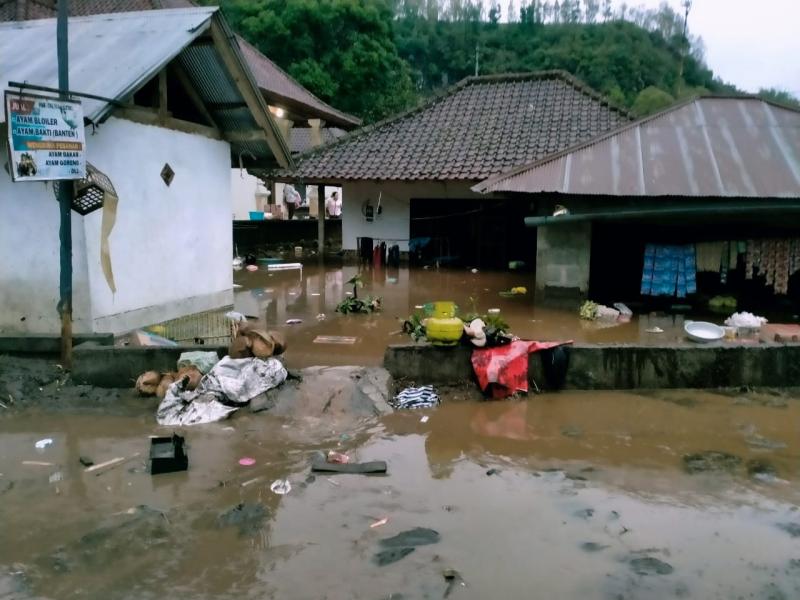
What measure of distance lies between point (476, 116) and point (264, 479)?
16.7 meters

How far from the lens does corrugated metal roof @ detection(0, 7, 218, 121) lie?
8.72m

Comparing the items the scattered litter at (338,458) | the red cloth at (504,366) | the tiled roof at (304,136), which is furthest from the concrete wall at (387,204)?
the scattered litter at (338,458)

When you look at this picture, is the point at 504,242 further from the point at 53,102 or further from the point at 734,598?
the point at 734,598

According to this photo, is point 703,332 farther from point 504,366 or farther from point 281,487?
point 281,487

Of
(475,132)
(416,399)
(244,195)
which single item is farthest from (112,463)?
(244,195)

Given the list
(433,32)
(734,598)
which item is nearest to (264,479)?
(734,598)

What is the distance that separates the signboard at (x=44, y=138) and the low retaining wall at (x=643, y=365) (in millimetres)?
4285

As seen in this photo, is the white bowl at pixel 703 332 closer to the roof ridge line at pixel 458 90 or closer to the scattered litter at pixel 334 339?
the scattered litter at pixel 334 339

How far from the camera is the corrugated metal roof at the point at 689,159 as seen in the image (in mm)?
11922

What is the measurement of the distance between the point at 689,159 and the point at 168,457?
10.6 meters

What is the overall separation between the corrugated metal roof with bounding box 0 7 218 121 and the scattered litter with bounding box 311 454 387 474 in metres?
4.97

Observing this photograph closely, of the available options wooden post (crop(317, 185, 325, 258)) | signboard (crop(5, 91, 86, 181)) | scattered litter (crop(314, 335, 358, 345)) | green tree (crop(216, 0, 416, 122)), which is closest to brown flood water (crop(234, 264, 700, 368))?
scattered litter (crop(314, 335, 358, 345))

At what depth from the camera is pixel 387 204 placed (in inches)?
813

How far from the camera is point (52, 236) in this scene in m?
8.87
